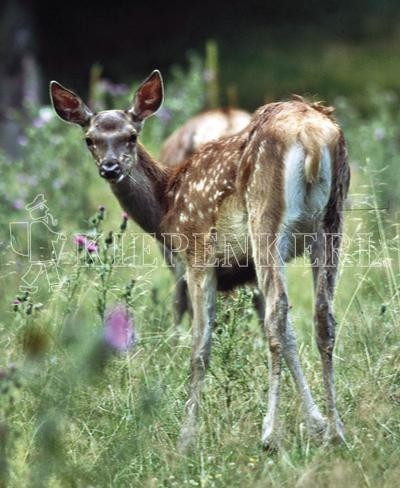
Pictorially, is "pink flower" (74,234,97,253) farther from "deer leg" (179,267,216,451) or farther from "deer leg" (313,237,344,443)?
"deer leg" (313,237,344,443)

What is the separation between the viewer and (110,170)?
254 inches

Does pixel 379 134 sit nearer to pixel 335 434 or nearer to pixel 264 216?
pixel 264 216

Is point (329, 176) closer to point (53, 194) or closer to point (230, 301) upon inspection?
point (230, 301)

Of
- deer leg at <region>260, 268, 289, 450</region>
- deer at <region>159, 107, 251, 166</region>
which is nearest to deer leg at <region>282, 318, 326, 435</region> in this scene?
deer leg at <region>260, 268, 289, 450</region>

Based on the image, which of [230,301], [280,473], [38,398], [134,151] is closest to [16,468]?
[38,398]

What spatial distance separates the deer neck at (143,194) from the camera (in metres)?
6.86

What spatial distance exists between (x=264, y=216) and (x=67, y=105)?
169 centimetres

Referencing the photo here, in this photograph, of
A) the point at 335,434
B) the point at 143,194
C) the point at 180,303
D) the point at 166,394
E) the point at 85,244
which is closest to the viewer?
the point at 335,434

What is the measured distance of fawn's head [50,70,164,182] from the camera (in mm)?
6562

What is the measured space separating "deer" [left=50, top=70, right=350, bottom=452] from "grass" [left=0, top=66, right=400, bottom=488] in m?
0.12

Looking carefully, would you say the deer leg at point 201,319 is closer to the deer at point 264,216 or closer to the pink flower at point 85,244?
the deer at point 264,216

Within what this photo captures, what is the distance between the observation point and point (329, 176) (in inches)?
223

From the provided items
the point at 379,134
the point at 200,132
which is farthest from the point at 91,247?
the point at 379,134

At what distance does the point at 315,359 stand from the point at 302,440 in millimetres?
995
